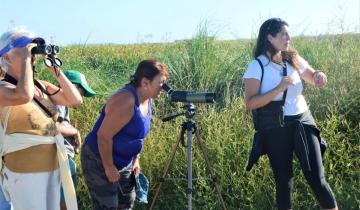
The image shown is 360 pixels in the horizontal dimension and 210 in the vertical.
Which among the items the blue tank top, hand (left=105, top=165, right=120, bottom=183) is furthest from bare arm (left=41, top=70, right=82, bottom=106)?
hand (left=105, top=165, right=120, bottom=183)

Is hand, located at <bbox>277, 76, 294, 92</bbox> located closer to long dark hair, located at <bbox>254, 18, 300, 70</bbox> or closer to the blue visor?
long dark hair, located at <bbox>254, 18, 300, 70</bbox>

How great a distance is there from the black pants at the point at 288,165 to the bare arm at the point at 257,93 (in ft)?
0.89

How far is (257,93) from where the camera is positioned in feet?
13.8

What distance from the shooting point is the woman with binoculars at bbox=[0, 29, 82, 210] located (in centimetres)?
337

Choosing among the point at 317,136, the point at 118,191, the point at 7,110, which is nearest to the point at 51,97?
the point at 7,110

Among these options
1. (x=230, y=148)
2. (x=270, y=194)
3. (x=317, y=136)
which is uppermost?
(x=317, y=136)

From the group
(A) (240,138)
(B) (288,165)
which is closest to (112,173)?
(B) (288,165)

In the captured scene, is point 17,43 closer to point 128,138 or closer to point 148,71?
point 148,71

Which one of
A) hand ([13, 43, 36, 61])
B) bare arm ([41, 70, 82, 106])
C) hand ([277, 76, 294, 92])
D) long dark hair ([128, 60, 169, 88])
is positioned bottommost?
bare arm ([41, 70, 82, 106])

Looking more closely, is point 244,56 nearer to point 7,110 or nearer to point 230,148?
point 230,148

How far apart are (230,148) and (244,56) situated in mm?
2973

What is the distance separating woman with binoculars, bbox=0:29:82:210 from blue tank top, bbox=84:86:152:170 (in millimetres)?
318

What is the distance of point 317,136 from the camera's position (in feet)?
14.1

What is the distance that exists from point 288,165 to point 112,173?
4.81ft
